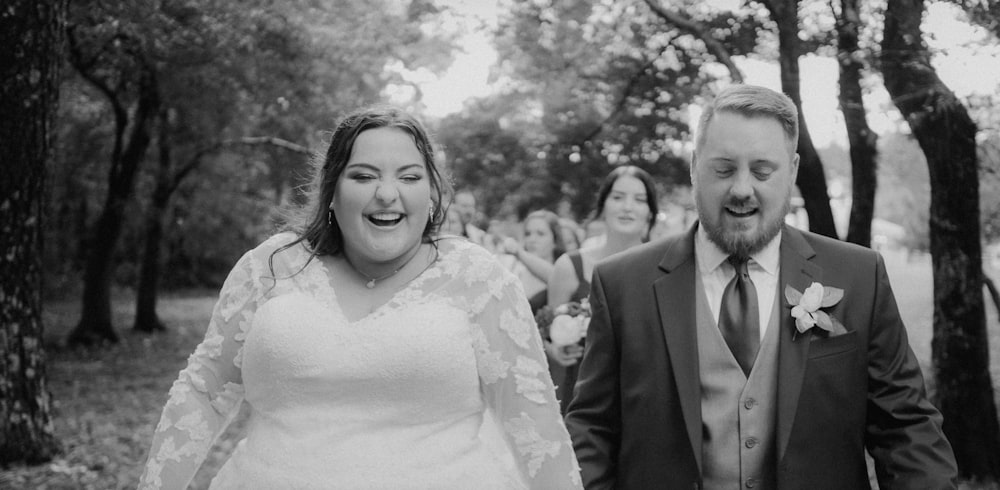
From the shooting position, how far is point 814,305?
2.74 m

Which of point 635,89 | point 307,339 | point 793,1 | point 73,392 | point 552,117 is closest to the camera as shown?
point 307,339

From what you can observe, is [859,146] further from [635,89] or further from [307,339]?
[307,339]

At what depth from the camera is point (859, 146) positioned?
827 cm

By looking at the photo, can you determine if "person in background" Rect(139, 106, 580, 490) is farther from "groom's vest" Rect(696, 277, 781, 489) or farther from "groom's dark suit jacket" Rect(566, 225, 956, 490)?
"groom's vest" Rect(696, 277, 781, 489)

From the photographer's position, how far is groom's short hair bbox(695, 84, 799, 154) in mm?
2816

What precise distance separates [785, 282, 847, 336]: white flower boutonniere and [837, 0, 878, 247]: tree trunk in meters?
4.98

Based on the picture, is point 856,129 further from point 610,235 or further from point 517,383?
point 517,383

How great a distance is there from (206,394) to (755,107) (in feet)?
Answer: 6.60

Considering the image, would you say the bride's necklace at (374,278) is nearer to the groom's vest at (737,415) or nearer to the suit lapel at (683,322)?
the suit lapel at (683,322)

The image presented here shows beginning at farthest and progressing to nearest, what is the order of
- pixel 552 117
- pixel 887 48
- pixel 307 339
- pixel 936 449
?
pixel 552 117, pixel 887 48, pixel 307 339, pixel 936 449

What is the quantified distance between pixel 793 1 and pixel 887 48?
1.10 m

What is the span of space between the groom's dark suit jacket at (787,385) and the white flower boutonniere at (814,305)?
36 mm

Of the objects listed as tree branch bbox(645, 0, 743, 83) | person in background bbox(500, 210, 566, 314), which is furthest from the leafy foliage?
tree branch bbox(645, 0, 743, 83)

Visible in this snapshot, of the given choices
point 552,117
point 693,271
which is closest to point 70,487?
point 693,271
